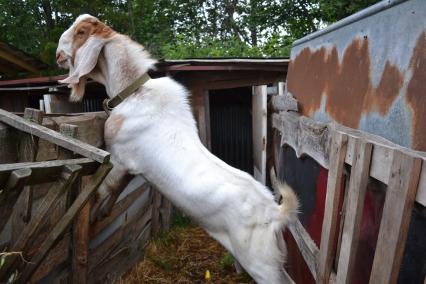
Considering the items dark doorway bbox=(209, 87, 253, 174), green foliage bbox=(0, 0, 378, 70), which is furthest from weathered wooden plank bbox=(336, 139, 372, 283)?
green foliage bbox=(0, 0, 378, 70)

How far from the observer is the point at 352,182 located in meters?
1.78

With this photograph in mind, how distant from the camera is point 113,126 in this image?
299 cm

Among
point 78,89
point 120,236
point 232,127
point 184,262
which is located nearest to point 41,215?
point 78,89

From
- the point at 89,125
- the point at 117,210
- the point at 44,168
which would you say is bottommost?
the point at 117,210

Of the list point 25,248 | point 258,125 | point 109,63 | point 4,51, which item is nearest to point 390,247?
point 25,248

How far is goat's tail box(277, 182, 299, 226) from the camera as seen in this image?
2492 millimetres

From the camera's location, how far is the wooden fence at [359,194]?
1355mm

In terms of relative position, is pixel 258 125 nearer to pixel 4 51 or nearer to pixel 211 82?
pixel 211 82

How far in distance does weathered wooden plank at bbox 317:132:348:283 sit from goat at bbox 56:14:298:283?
42 cm

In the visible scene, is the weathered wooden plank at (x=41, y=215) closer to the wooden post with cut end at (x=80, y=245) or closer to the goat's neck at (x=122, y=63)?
the wooden post with cut end at (x=80, y=245)

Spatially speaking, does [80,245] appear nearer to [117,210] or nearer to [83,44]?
[117,210]

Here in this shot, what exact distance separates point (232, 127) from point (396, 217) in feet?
17.3

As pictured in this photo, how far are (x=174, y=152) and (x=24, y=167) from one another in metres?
1.28

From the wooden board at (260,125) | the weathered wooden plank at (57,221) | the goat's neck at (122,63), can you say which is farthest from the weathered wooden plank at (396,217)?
the wooden board at (260,125)
